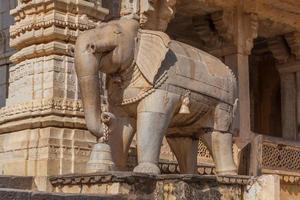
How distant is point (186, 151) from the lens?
26.0 feet

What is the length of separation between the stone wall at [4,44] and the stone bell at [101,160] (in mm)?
5237

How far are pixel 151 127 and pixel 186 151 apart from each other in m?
0.95

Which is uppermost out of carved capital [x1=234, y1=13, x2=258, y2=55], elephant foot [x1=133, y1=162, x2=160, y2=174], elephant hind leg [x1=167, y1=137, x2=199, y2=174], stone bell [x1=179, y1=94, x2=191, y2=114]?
carved capital [x1=234, y1=13, x2=258, y2=55]

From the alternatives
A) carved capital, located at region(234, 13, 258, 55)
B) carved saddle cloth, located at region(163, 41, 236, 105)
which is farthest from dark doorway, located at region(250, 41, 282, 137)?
carved saddle cloth, located at region(163, 41, 236, 105)

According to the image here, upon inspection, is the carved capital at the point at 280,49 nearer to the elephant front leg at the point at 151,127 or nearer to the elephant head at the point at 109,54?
the elephant head at the point at 109,54

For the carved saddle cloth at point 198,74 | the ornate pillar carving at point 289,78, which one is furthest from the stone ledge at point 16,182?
the ornate pillar carving at point 289,78

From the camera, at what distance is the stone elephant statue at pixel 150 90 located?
696 cm

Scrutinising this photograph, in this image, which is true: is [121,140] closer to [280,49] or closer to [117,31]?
[117,31]

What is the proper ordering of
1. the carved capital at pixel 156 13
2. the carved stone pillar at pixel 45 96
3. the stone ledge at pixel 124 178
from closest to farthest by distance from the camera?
1. the stone ledge at pixel 124 178
2. the carved stone pillar at pixel 45 96
3. the carved capital at pixel 156 13

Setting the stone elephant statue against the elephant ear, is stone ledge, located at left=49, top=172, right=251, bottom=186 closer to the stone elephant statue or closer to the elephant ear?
the stone elephant statue

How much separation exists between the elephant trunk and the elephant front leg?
1.32 ft

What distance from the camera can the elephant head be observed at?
22.7ft

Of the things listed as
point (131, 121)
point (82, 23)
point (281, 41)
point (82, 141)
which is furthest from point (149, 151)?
point (281, 41)

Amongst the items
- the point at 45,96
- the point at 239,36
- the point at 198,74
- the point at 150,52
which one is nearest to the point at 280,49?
the point at 239,36
